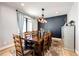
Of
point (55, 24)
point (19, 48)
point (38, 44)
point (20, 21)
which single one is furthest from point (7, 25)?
point (55, 24)

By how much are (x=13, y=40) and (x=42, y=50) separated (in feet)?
3.01

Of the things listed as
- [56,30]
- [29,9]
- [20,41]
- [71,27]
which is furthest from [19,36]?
[71,27]

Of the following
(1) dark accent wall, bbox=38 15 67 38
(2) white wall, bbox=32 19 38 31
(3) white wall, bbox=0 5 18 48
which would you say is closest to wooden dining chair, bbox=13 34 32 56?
(3) white wall, bbox=0 5 18 48

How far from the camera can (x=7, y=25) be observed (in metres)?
2.78

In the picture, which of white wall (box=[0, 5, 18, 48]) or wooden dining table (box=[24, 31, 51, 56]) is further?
wooden dining table (box=[24, 31, 51, 56])

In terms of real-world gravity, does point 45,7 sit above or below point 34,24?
above

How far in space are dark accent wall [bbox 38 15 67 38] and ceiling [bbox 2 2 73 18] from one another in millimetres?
120

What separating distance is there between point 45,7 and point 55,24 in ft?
1.95

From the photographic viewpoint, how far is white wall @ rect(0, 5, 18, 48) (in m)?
2.71

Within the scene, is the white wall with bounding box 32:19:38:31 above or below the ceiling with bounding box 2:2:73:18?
below

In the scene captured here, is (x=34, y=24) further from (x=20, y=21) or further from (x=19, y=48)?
(x=19, y=48)

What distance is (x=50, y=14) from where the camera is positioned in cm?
285

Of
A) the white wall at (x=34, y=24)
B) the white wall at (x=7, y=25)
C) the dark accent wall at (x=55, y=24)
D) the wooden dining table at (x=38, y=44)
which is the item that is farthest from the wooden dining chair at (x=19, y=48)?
the dark accent wall at (x=55, y=24)

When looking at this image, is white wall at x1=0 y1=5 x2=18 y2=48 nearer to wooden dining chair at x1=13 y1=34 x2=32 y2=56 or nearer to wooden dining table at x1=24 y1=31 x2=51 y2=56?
wooden dining chair at x1=13 y1=34 x2=32 y2=56
